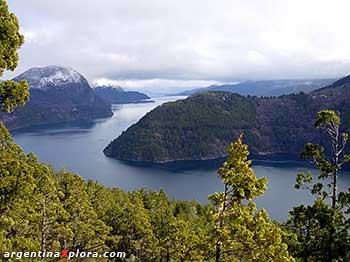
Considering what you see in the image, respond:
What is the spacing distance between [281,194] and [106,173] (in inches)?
3060

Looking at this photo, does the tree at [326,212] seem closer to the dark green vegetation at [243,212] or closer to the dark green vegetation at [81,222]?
the dark green vegetation at [243,212]

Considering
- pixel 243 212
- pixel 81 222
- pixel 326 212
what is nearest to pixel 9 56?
pixel 243 212

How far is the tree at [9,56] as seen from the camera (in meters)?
13.1

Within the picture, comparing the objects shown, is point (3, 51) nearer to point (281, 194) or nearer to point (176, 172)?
point (281, 194)

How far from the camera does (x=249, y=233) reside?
14.5 metres

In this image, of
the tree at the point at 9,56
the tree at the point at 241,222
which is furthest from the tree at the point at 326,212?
the tree at the point at 9,56

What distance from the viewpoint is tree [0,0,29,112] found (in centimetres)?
1305

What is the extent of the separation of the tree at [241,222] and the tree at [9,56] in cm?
709

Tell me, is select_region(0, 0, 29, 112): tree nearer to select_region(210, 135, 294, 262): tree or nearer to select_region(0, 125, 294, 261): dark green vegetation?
select_region(0, 125, 294, 261): dark green vegetation

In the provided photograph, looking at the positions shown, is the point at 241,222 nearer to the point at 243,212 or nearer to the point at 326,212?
the point at 243,212

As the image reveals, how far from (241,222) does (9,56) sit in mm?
9201

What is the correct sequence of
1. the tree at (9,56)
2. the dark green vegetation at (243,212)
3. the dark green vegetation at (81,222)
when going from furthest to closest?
the dark green vegetation at (243,212), the dark green vegetation at (81,222), the tree at (9,56)

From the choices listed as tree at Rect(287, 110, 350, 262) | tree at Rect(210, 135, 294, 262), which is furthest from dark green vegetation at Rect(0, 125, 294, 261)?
tree at Rect(287, 110, 350, 262)

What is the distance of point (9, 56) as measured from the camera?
13.5 metres
